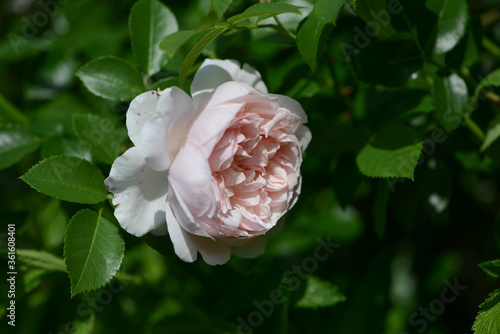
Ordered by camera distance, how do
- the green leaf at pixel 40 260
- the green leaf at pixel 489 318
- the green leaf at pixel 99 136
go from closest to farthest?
the green leaf at pixel 489 318 → the green leaf at pixel 99 136 → the green leaf at pixel 40 260

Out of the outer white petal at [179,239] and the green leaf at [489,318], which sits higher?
the outer white petal at [179,239]

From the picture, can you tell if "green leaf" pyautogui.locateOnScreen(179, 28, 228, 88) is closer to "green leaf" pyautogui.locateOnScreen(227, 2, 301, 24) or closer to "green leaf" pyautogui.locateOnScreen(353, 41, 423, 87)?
"green leaf" pyautogui.locateOnScreen(227, 2, 301, 24)

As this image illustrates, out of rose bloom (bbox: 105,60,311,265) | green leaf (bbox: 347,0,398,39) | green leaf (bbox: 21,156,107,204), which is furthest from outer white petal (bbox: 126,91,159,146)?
green leaf (bbox: 347,0,398,39)

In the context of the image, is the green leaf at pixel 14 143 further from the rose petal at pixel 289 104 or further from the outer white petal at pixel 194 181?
the rose petal at pixel 289 104

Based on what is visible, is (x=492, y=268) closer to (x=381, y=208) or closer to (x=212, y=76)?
(x=381, y=208)

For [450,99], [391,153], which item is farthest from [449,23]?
[391,153]

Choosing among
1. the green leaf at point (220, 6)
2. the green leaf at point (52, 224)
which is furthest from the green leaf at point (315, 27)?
the green leaf at point (52, 224)
